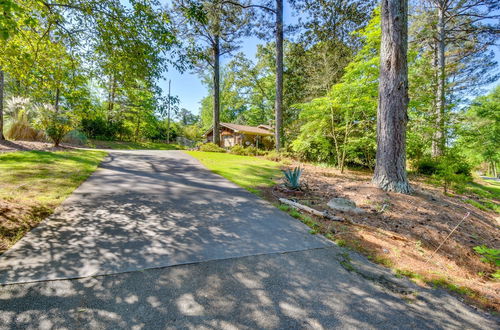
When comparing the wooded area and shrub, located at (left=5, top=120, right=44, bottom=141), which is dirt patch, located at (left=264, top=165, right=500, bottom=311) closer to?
the wooded area

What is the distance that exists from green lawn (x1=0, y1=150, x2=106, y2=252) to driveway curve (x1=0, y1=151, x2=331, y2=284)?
0.64 feet

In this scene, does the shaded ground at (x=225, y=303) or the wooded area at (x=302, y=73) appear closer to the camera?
the shaded ground at (x=225, y=303)

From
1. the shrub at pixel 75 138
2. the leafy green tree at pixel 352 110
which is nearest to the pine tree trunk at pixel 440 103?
the leafy green tree at pixel 352 110

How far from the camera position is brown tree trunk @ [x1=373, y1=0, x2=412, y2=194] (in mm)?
5207

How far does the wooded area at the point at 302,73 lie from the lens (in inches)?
155

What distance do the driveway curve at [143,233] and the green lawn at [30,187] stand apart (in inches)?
7.7

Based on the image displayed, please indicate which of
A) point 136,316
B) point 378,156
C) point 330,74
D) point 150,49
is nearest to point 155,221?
point 136,316

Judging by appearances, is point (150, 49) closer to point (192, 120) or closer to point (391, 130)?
point (391, 130)

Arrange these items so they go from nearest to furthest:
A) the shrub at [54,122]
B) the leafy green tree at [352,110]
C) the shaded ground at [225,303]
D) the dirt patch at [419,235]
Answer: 1. the shaded ground at [225,303]
2. the dirt patch at [419,235]
3. the leafy green tree at [352,110]
4. the shrub at [54,122]

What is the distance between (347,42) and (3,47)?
57.7ft

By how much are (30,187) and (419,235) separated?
24.5ft

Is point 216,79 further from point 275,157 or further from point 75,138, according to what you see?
point 75,138

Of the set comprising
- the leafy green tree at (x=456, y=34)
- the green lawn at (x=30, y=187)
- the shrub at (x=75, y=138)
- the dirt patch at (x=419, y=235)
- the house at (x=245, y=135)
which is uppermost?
the leafy green tree at (x=456, y=34)

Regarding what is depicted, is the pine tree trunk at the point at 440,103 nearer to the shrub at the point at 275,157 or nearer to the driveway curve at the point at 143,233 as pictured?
the shrub at the point at 275,157
